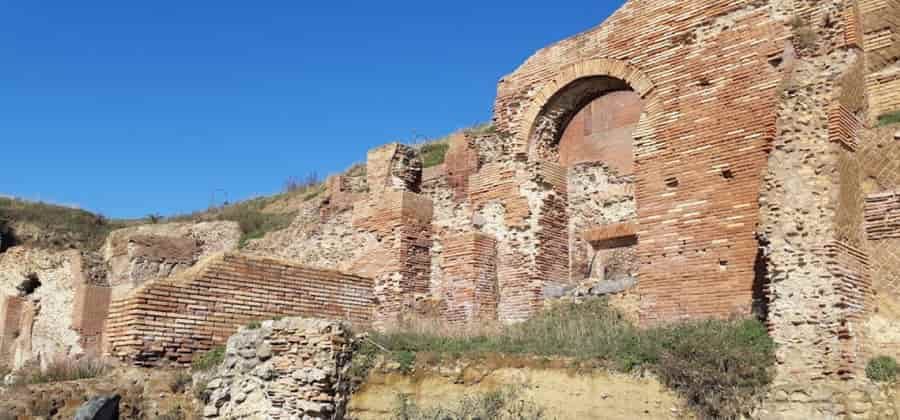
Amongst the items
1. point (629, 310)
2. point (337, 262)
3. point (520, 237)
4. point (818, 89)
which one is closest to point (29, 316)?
point (337, 262)

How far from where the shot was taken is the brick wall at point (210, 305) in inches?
397

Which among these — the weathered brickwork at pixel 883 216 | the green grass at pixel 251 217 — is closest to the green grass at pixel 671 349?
the weathered brickwork at pixel 883 216

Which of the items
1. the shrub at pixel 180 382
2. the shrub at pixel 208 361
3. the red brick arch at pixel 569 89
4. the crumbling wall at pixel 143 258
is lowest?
the shrub at pixel 180 382

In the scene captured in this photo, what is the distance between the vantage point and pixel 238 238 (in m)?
23.2

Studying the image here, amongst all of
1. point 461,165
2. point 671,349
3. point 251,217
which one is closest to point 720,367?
point 671,349

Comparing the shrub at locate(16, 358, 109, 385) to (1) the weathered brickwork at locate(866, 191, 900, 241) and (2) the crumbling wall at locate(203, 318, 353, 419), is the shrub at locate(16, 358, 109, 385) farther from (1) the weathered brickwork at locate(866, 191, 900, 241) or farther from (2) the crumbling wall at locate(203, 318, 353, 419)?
(1) the weathered brickwork at locate(866, 191, 900, 241)

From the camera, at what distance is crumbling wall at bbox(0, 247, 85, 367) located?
62.3ft

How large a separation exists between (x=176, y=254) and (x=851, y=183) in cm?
1521

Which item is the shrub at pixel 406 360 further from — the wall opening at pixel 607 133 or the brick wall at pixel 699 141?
the wall opening at pixel 607 133

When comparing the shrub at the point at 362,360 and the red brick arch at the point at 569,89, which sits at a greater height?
the red brick arch at the point at 569,89

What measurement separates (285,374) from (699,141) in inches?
242

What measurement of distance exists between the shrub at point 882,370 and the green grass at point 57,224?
2289 centimetres

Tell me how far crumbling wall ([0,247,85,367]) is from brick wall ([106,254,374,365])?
27.5 ft

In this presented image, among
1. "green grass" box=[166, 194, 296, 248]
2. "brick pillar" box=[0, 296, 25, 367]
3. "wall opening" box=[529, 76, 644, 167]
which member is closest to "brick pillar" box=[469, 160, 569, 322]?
"wall opening" box=[529, 76, 644, 167]
